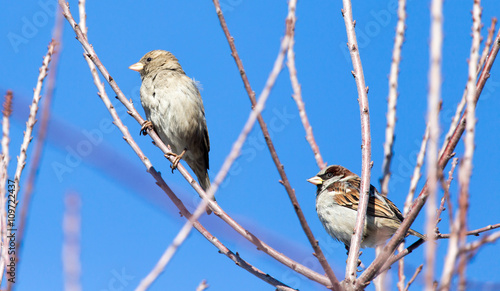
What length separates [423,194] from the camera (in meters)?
2.18

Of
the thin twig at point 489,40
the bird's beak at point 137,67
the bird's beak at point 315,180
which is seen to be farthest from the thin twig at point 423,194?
the bird's beak at point 137,67

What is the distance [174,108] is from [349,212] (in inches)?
70.7

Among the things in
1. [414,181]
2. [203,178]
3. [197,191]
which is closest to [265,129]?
[197,191]

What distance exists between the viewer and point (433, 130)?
0.93 m

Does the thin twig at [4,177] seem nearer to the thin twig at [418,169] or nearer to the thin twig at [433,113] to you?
the thin twig at [433,113]

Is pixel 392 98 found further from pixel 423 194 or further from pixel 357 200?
pixel 357 200

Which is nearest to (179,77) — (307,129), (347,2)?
(307,129)

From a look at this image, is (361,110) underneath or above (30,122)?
above

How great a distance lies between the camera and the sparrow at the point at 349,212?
4.27m

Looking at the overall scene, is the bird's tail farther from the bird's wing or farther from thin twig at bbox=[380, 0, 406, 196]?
thin twig at bbox=[380, 0, 406, 196]

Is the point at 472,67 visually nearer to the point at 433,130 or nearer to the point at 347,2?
the point at 433,130

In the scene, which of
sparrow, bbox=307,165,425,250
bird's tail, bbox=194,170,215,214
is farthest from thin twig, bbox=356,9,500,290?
bird's tail, bbox=194,170,215,214

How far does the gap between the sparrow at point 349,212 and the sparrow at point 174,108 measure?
3.83ft

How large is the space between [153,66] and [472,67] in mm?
3953
